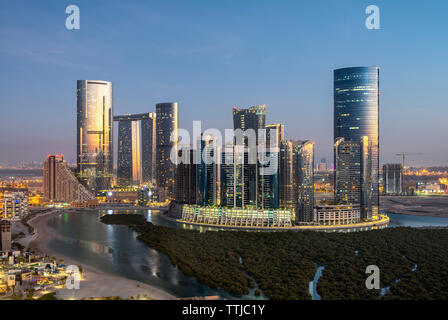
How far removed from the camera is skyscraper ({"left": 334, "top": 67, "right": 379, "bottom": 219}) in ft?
129

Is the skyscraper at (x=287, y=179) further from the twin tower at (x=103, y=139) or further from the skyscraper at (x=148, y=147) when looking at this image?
the skyscraper at (x=148, y=147)

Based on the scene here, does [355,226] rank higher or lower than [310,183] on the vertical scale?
lower

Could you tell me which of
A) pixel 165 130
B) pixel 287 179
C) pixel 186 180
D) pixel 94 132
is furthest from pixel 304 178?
pixel 165 130

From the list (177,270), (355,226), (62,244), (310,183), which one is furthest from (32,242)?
(355,226)

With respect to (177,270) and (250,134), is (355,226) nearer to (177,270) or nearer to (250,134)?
(250,134)

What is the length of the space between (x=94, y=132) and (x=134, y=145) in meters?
18.4

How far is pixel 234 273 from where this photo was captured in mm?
16500

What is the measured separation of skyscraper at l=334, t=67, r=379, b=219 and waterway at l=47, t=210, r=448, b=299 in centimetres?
450

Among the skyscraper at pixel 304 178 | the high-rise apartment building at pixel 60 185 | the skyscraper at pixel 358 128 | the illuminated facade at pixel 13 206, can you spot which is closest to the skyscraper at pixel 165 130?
the high-rise apartment building at pixel 60 185

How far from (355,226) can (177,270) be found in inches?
786

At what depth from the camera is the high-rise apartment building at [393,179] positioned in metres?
68.6

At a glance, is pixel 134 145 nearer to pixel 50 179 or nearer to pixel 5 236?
pixel 50 179

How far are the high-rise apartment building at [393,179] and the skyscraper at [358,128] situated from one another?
27417mm

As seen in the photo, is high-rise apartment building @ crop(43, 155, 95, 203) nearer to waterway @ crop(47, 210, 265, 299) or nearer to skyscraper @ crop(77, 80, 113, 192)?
skyscraper @ crop(77, 80, 113, 192)
